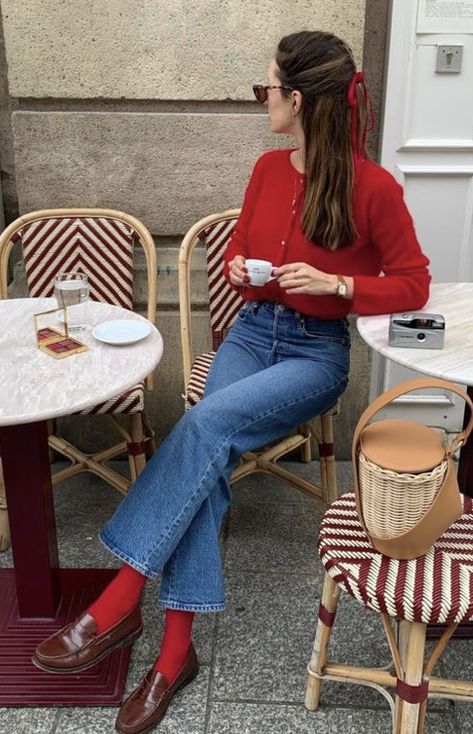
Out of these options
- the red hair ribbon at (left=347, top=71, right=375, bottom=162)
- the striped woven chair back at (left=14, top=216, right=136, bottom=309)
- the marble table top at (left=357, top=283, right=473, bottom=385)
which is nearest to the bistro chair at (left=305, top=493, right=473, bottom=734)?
the marble table top at (left=357, top=283, right=473, bottom=385)

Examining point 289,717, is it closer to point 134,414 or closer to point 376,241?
point 134,414

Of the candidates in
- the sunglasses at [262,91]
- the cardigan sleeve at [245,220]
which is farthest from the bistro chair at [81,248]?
the sunglasses at [262,91]

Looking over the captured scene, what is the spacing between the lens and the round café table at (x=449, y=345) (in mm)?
1771

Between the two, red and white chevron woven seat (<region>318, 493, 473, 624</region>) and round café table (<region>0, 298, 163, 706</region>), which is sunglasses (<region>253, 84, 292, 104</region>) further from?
red and white chevron woven seat (<region>318, 493, 473, 624</region>)

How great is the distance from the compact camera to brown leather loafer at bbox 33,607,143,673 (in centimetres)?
95

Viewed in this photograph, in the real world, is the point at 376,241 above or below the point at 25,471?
above

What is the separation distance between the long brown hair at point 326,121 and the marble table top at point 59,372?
58cm

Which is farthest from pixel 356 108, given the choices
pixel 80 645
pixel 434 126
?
pixel 80 645

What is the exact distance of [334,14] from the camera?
2686mm

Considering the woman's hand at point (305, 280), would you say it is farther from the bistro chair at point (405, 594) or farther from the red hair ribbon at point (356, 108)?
the bistro chair at point (405, 594)

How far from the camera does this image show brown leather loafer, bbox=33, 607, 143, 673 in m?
1.88

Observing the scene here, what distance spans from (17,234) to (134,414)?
78cm

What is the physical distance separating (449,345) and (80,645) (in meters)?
1.17

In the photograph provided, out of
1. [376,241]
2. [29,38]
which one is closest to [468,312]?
[376,241]
